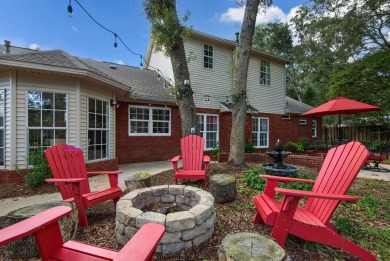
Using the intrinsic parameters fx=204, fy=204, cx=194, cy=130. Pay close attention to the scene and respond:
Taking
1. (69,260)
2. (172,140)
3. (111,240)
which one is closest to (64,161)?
(111,240)

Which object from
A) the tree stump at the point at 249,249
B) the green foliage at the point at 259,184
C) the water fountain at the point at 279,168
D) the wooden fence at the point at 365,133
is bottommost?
the green foliage at the point at 259,184

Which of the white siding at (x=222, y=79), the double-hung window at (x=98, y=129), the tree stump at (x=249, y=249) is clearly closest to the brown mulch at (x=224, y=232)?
the tree stump at (x=249, y=249)

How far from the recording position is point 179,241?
2016 millimetres

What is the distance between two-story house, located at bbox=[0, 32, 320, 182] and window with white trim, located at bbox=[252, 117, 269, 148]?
5 cm

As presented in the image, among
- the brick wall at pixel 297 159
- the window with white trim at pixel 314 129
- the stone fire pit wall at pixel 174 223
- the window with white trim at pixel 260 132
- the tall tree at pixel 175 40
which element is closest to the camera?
the stone fire pit wall at pixel 174 223

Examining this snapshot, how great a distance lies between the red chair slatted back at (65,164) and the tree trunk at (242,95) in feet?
12.1

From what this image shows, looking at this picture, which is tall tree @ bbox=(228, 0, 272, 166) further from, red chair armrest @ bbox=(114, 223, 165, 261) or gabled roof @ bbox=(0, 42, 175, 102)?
red chair armrest @ bbox=(114, 223, 165, 261)

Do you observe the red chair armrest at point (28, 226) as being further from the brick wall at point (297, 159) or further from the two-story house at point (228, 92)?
the two-story house at point (228, 92)

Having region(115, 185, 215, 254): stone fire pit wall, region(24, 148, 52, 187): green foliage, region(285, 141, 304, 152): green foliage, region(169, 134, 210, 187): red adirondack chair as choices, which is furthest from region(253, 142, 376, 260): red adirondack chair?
region(285, 141, 304, 152): green foliage

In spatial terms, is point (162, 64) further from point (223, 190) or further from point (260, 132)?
point (223, 190)

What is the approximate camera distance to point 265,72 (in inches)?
448

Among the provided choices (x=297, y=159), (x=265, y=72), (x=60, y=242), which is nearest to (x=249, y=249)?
(x=60, y=242)

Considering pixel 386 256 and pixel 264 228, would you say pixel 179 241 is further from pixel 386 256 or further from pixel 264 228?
pixel 386 256

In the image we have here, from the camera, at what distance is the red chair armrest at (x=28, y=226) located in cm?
108
